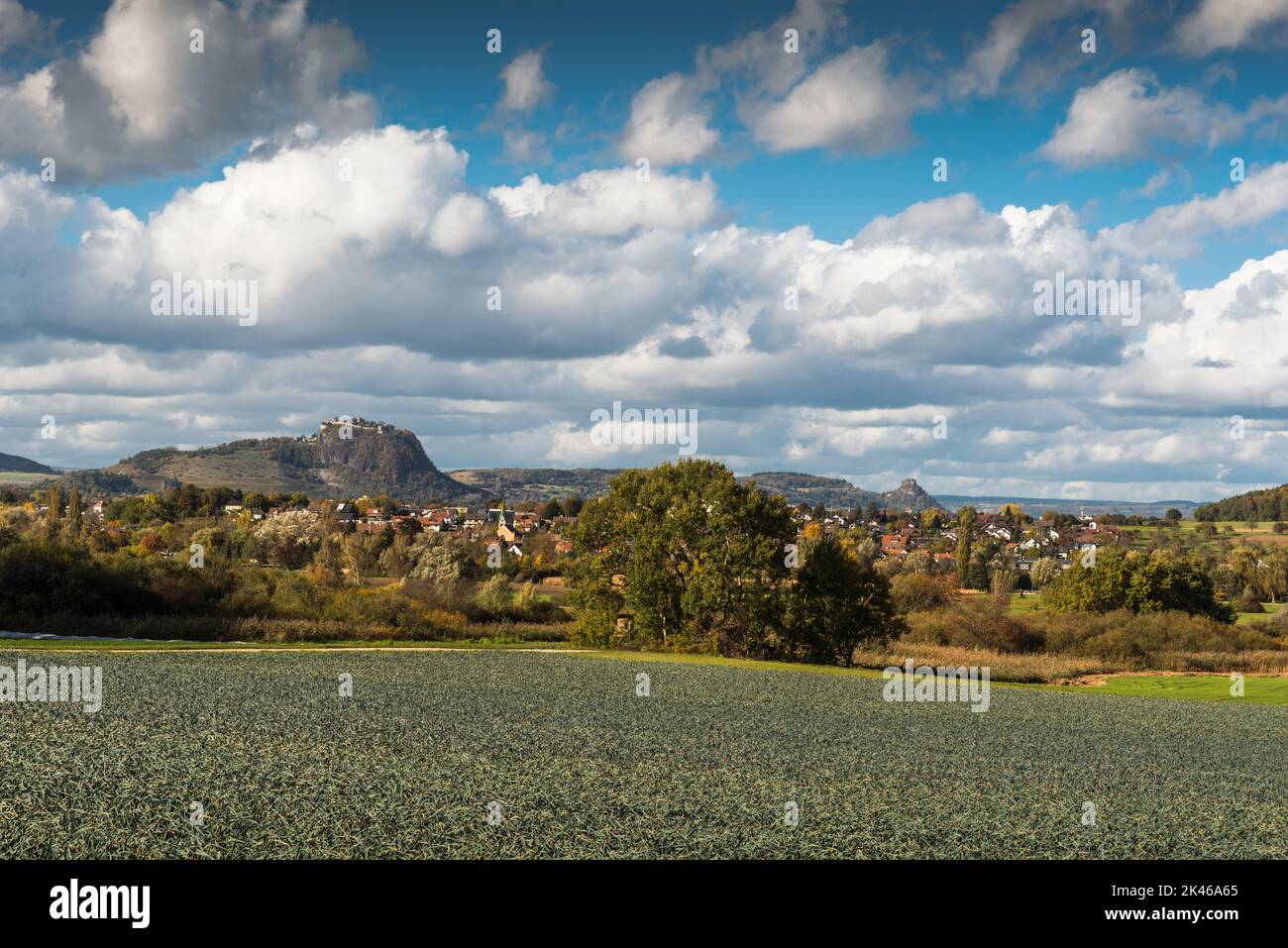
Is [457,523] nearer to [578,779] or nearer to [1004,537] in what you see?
[1004,537]

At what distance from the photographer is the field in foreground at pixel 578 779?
12367 millimetres

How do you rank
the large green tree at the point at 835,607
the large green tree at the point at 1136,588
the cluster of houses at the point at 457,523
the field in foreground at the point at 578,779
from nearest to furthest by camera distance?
the field in foreground at the point at 578,779 < the large green tree at the point at 835,607 < the large green tree at the point at 1136,588 < the cluster of houses at the point at 457,523

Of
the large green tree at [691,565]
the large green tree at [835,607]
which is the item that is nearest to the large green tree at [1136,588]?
the large green tree at [835,607]

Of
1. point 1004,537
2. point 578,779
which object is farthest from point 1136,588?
point 1004,537

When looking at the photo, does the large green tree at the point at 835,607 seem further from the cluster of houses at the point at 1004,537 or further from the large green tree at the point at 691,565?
the cluster of houses at the point at 1004,537

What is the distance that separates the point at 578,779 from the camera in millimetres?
15617

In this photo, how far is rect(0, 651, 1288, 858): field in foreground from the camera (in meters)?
12.4

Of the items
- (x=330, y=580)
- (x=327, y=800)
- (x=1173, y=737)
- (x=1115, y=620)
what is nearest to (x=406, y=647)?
(x=330, y=580)

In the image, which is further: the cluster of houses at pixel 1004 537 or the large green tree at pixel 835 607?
the cluster of houses at pixel 1004 537

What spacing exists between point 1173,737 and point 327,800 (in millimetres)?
22152

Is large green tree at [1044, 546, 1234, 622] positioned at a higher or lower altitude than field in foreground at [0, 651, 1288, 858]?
lower

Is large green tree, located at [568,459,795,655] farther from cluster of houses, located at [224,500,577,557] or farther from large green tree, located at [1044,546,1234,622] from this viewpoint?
large green tree, located at [1044,546,1234,622]

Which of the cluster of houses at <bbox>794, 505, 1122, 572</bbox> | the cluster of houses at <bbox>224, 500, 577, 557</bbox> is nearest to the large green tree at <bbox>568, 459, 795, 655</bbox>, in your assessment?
the cluster of houses at <bbox>224, 500, 577, 557</bbox>

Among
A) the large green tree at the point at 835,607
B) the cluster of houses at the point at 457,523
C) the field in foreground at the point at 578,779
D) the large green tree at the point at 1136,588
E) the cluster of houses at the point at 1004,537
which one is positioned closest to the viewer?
the field in foreground at the point at 578,779
